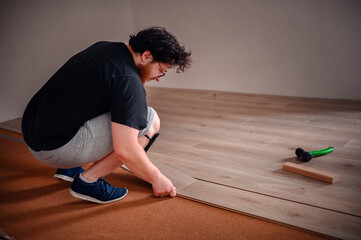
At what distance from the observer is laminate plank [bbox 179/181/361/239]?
1383 millimetres

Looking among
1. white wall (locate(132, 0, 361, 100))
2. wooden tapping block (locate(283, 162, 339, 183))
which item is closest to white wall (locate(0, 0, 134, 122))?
white wall (locate(132, 0, 361, 100))

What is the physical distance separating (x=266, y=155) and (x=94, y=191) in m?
1.16

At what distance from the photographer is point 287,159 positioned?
2.16m

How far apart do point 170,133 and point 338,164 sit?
132 cm

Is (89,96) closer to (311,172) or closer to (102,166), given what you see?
(102,166)

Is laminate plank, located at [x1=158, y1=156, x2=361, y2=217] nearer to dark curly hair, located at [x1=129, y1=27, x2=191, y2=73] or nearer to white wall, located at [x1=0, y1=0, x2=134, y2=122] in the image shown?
dark curly hair, located at [x1=129, y1=27, x2=191, y2=73]

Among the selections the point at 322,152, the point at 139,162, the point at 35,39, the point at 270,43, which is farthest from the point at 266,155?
the point at 35,39

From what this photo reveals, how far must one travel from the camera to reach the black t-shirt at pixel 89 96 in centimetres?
142

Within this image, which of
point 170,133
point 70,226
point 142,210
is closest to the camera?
point 70,226

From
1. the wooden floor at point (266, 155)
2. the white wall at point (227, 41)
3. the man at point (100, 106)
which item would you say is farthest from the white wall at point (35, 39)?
the man at point (100, 106)

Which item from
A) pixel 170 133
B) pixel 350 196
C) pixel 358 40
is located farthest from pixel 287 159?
pixel 358 40

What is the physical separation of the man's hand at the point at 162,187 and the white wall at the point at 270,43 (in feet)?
8.42

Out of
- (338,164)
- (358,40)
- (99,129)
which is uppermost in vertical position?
(358,40)

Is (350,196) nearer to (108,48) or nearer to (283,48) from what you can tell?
(108,48)
